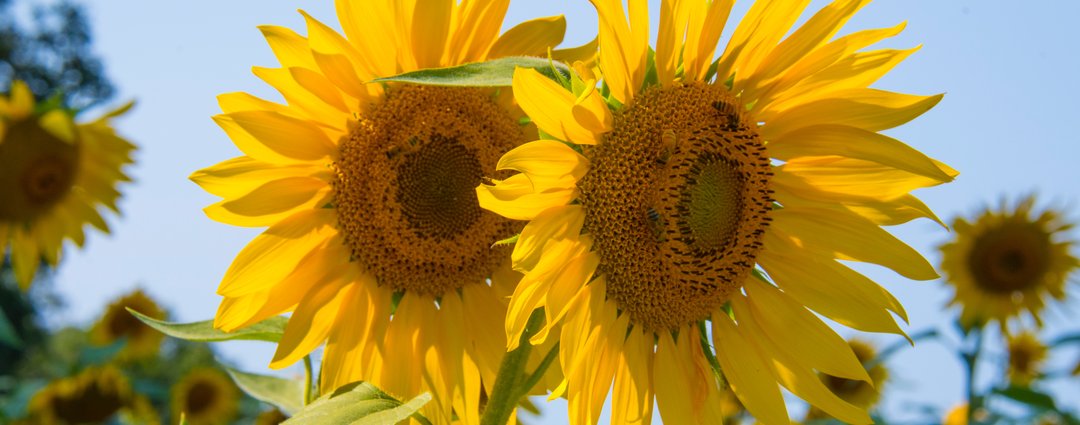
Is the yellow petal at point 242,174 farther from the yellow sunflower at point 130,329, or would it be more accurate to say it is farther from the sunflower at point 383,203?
the yellow sunflower at point 130,329

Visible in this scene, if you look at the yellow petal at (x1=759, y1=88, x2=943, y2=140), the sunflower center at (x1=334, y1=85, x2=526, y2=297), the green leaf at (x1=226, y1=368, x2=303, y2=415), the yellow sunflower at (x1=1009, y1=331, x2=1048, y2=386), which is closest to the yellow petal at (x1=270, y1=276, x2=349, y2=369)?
the sunflower center at (x1=334, y1=85, x2=526, y2=297)

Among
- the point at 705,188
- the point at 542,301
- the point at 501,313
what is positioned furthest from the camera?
the point at 501,313

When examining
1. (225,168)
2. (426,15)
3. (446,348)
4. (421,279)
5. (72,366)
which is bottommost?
(72,366)

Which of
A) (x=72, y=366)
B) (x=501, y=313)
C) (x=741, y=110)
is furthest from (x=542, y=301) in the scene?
(x=72, y=366)

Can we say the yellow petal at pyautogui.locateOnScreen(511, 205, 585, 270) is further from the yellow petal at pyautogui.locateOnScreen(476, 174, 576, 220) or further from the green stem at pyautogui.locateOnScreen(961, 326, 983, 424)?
the green stem at pyautogui.locateOnScreen(961, 326, 983, 424)

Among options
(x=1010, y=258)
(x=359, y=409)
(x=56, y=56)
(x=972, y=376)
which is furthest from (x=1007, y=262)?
(x=56, y=56)

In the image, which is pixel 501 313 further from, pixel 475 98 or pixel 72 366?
pixel 72 366
